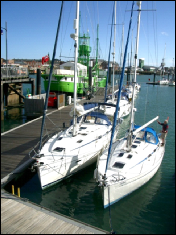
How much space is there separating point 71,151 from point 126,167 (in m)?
2.89

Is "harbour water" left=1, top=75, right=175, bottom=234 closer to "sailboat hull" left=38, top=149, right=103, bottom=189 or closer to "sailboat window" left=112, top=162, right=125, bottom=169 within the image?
"sailboat hull" left=38, top=149, right=103, bottom=189

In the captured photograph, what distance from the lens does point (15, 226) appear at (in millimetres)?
6660

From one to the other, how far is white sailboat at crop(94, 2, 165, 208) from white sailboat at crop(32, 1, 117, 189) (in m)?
1.19

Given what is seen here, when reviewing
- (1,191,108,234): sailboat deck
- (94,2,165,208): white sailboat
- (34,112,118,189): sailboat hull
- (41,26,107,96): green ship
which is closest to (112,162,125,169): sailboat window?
(94,2,165,208): white sailboat

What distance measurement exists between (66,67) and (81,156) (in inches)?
1160

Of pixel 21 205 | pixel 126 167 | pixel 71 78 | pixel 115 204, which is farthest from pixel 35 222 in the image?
pixel 71 78

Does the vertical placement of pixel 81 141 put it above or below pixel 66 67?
below

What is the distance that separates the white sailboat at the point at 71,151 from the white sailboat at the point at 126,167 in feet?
3.90

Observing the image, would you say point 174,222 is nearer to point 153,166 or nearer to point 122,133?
point 153,166

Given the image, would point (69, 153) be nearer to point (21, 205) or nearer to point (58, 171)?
point (58, 171)

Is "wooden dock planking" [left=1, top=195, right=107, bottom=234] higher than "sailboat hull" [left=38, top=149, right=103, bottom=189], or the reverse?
"sailboat hull" [left=38, top=149, right=103, bottom=189]

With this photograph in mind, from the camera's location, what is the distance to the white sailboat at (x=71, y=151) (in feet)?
33.0

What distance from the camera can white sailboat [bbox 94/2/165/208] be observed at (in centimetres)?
883

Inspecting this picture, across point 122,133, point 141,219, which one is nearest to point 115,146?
point 141,219
